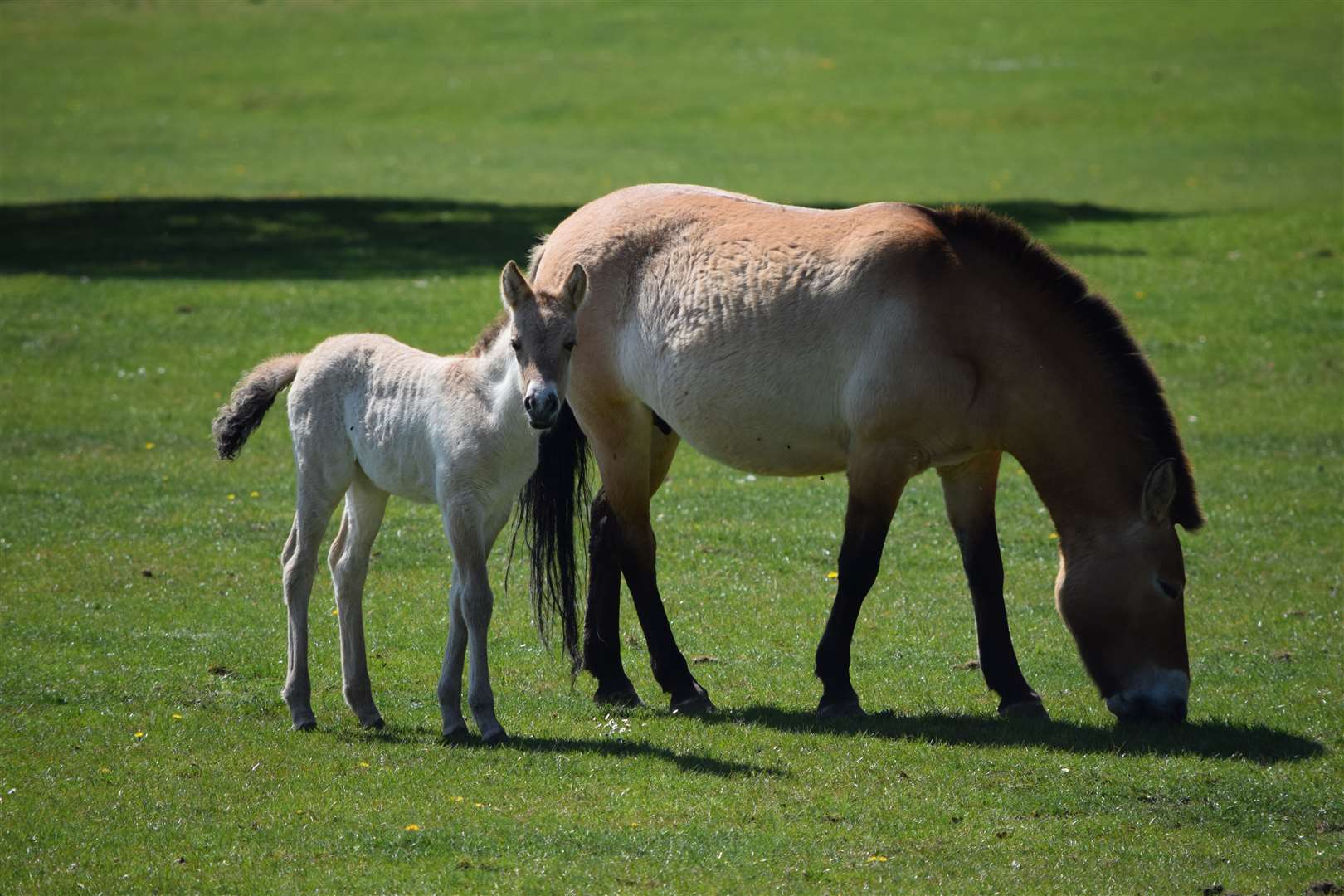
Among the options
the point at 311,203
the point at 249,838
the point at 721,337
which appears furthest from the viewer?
the point at 311,203

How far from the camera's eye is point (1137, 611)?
7629mm

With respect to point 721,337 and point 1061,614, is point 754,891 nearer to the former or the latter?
point 1061,614

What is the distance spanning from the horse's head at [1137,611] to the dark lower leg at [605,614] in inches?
94.1

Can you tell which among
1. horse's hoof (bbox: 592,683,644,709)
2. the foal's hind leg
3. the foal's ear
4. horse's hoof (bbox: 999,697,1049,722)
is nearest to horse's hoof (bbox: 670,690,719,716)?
horse's hoof (bbox: 592,683,644,709)

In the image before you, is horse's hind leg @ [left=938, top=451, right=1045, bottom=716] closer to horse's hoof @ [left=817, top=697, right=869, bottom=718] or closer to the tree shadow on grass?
horse's hoof @ [left=817, top=697, right=869, bottom=718]

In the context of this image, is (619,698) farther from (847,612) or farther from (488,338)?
(488,338)

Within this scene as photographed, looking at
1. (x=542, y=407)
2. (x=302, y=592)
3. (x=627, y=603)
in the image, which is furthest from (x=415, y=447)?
(x=627, y=603)

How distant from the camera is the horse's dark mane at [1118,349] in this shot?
771cm

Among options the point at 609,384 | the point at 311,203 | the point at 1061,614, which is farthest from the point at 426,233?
the point at 1061,614

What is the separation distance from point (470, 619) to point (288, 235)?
16.8 meters

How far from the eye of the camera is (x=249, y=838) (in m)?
6.23

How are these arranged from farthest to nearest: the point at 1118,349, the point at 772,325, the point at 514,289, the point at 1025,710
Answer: the point at 772,325 < the point at 1025,710 < the point at 1118,349 < the point at 514,289

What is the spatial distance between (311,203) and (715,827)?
20.5m

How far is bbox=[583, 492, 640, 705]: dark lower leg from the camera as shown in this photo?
8.48 meters
